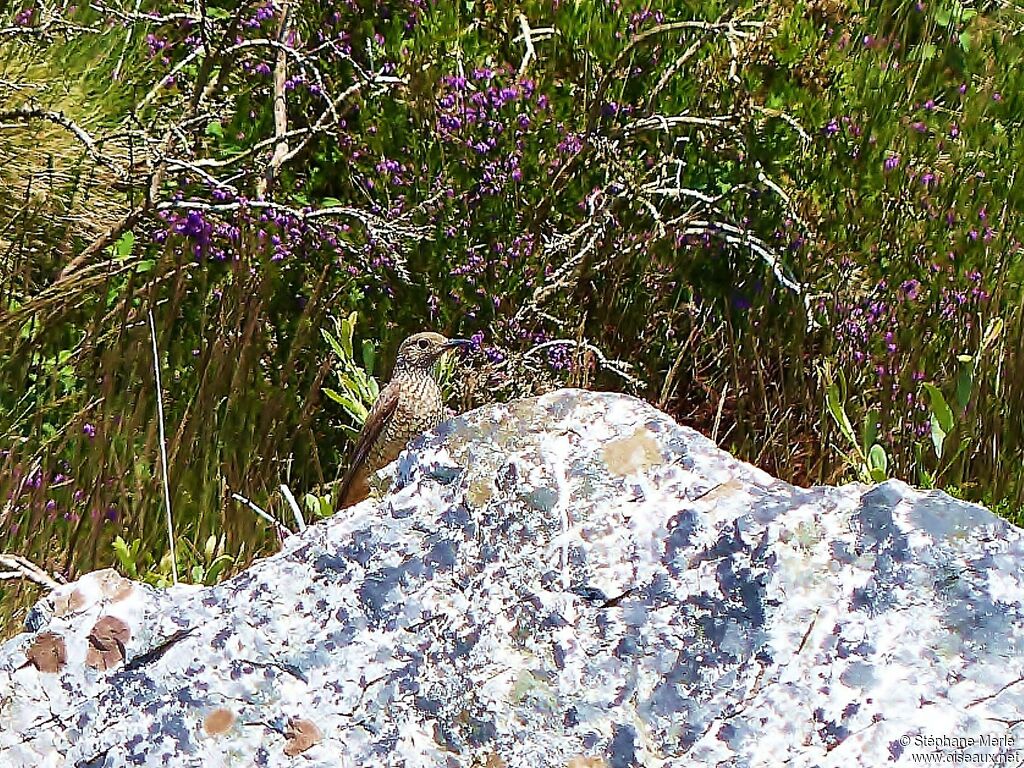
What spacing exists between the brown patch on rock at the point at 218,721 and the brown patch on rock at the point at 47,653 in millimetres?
208

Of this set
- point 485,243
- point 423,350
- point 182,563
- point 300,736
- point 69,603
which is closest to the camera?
point 300,736

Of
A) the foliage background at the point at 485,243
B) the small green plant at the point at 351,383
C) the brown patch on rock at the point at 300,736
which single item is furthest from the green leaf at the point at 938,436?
the brown patch on rock at the point at 300,736

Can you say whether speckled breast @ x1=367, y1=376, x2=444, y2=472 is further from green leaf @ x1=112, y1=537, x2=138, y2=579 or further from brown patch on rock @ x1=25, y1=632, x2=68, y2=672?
brown patch on rock @ x1=25, y1=632, x2=68, y2=672

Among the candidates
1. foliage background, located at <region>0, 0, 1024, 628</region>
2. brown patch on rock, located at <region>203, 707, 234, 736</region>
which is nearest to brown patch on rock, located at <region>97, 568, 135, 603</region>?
brown patch on rock, located at <region>203, 707, 234, 736</region>

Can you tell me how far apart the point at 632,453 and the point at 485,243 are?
Result: 2362mm

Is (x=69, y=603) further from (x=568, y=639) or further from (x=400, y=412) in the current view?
(x=400, y=412)

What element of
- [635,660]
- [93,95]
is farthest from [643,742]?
[93,95]

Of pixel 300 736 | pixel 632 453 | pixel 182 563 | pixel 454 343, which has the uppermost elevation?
pixel 632 453

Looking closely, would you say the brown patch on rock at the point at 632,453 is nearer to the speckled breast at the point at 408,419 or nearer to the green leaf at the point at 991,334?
the speckled breast at the point at 408,419

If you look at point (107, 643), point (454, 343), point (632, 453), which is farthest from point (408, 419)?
point (107, 643)

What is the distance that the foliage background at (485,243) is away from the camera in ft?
11.2

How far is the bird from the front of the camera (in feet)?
10.5

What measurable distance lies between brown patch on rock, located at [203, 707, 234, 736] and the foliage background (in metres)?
1.68

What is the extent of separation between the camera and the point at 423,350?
11.3 ft
